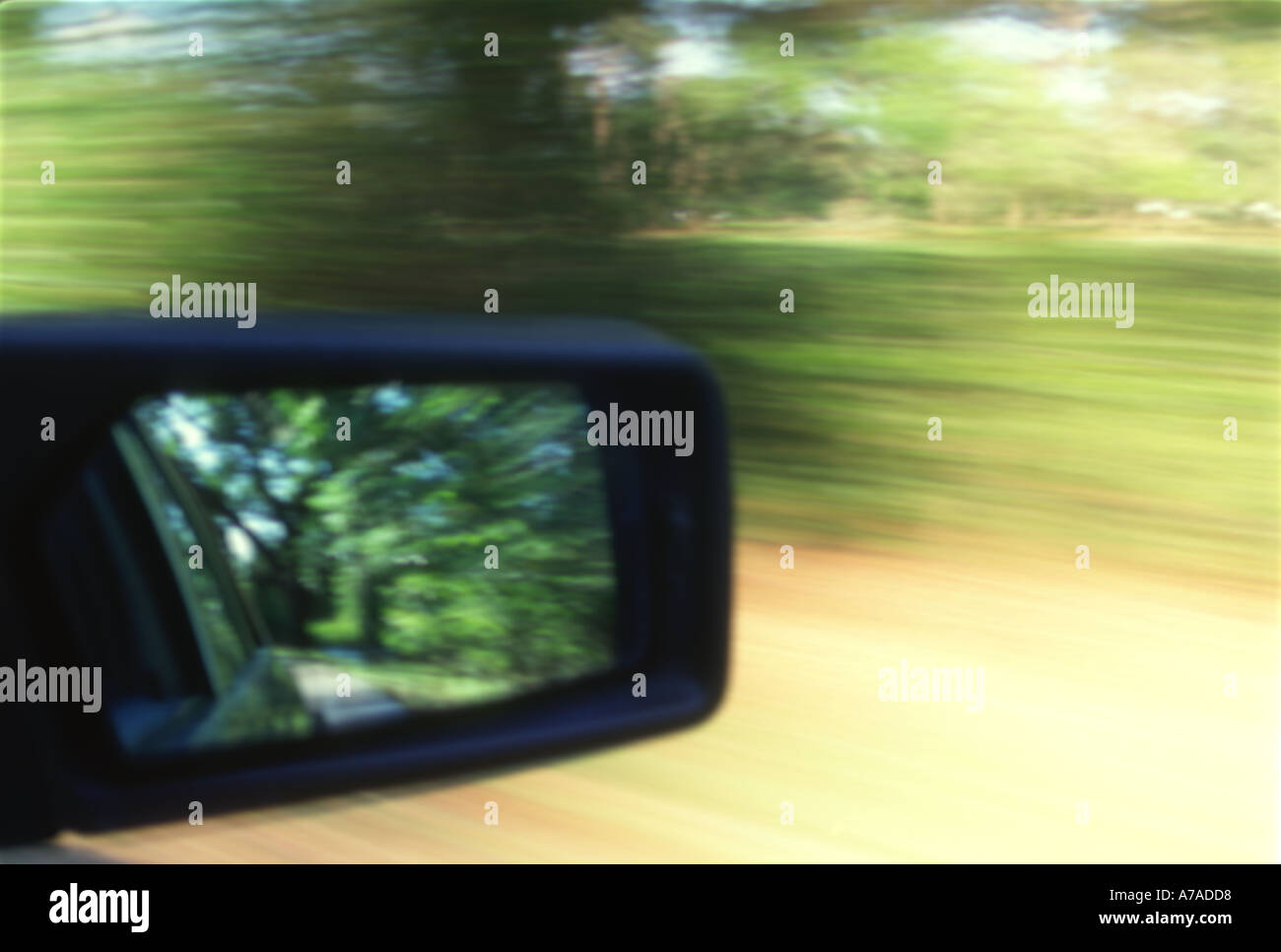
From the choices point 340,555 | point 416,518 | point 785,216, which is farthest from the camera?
point 785,216

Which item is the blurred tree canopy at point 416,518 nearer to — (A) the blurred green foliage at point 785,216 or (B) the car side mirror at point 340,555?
(B) the car side mirror at point 340,555

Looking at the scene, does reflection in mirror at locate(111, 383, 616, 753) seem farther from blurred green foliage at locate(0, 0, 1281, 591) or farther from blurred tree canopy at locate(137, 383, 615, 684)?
blurred green foliage at locate(0, 0, 1281, 591)

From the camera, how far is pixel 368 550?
1.77 m

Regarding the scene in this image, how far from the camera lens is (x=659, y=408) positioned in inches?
65.6

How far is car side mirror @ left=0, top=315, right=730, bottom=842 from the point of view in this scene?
43.4 inches

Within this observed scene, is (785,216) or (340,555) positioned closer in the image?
(340,555)

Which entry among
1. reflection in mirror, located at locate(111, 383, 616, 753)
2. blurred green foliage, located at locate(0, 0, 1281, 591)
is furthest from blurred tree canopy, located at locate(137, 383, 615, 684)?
blurred green foliage, located at locate(0, 0, 1281, 591)

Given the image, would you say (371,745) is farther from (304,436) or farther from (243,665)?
(304,436)

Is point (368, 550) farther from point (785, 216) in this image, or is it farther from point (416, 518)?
point (785, 216)

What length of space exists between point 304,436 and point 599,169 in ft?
16.0

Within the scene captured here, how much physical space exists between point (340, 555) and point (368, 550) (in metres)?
0.08

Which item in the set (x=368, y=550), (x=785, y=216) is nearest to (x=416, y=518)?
(x=368, y=550)

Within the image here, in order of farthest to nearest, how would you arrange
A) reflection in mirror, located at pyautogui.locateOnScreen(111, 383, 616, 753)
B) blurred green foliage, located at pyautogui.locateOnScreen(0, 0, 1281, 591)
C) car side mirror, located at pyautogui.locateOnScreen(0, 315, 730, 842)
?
1. blurred green foliage, located at pyautogui.locateOnScreen(0, 0, 1281, 591)
2. reflection in mirror, located at pyautogui.locateOnScreen(111, 383, 616, 753)
3. car side mirror, located at pyautogui.locateOnScreen(0, 315, 730, 842)

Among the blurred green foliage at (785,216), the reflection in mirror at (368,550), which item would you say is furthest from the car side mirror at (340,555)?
the blurred green foliage at (785,216)
